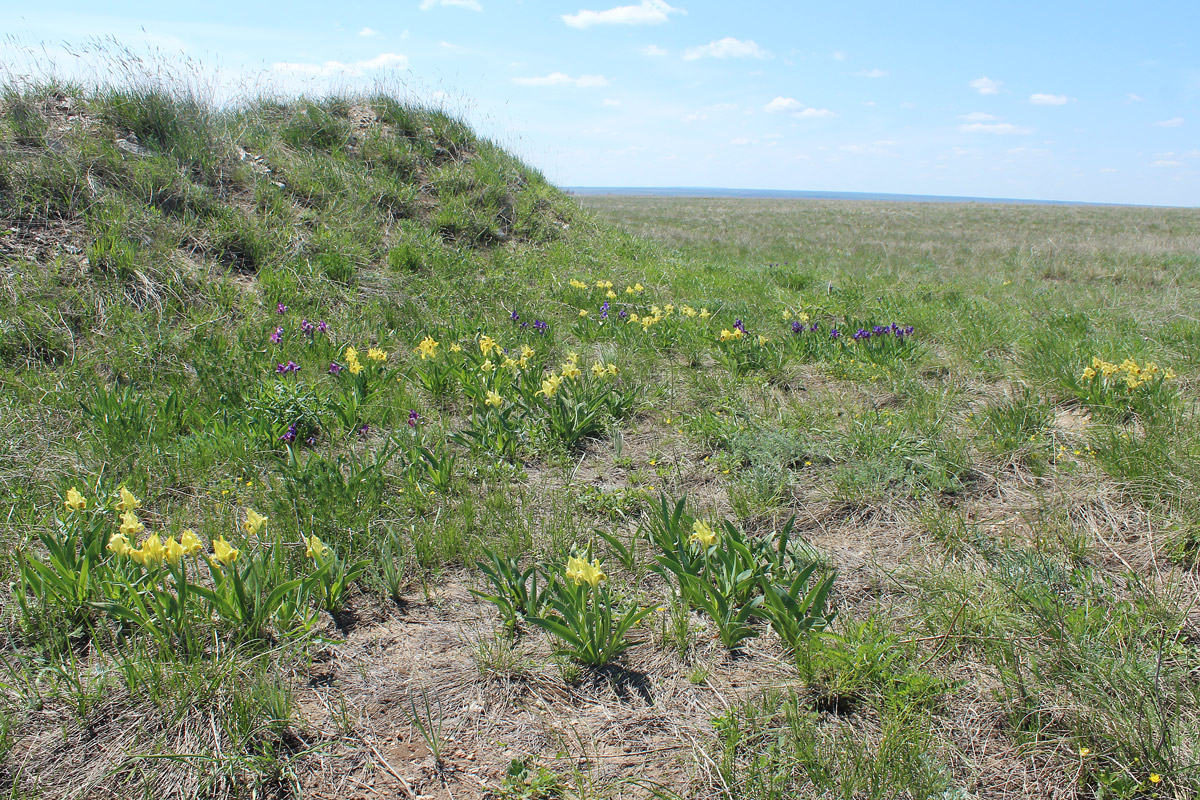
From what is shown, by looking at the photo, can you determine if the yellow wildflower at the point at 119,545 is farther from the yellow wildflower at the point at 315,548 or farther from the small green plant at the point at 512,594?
the small green plant at the point at 512,594

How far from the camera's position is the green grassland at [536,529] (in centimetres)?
193

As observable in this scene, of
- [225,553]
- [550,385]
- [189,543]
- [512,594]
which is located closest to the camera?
[225,553]

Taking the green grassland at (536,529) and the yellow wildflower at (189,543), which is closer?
the green grassland at (536,529)

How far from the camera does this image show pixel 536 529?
124 inches

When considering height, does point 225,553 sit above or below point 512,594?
above

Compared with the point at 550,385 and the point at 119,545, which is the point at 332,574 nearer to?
the point at 119,545

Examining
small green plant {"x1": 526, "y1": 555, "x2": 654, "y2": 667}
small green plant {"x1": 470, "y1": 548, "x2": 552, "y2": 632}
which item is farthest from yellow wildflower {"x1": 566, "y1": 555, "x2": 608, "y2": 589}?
small green plant {"x1": 470, "y1": 548, "x2": 552, "y2": 632}

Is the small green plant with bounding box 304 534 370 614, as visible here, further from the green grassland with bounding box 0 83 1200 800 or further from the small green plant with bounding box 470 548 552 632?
the small green plant with bounding box 470 548 552 632

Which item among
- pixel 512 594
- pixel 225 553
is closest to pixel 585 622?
pixel 512 594

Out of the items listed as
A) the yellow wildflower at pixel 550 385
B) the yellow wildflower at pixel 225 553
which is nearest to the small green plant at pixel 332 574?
the yellow wildflower at pixel 225 553

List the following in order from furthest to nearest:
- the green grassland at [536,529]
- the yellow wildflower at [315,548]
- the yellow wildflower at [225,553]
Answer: the yellow wildflower at [315,548], the yellow wildflower at [225,553], the green grassland at [536,529]

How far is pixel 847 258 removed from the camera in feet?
41.3

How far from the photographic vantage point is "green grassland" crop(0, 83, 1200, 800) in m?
1.93

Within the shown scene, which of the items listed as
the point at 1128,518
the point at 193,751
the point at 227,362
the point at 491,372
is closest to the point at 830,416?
the point at 1128,518
